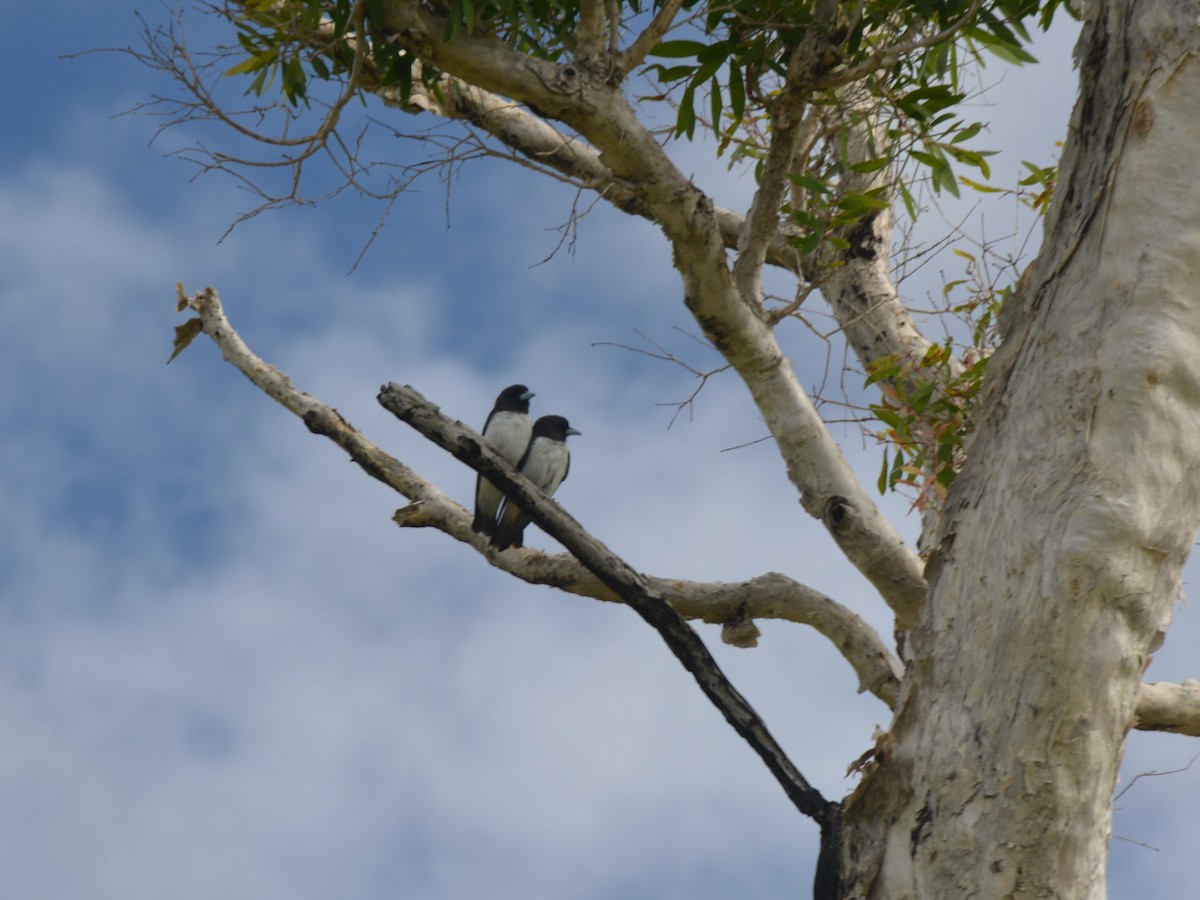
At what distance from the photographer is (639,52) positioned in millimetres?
4145

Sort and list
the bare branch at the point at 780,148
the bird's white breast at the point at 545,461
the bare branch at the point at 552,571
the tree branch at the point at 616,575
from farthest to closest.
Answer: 1. the bird's white breast at the point at 545,461
2. the bare branch at the point at 552,571
3. the bare branch at the point at 780,148
4. the tree branch at the point at 616,575

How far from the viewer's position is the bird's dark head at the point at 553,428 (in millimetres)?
7699

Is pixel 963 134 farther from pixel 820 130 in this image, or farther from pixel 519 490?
pixel 519 490

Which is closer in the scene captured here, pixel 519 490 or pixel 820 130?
pixel 519 490

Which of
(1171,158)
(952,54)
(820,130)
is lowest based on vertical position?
(1171,158)

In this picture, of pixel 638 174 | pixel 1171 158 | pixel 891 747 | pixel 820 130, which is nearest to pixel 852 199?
pixel 820 130

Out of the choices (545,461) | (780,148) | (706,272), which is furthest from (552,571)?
(545,461)

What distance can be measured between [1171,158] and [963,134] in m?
1.69

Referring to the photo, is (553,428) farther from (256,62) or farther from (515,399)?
(256,62)

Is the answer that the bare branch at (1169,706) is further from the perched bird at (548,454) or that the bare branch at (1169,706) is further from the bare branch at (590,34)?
the perched bird at (548,454)

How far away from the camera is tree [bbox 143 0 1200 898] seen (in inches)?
115

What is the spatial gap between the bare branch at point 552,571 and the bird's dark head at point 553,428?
255cm

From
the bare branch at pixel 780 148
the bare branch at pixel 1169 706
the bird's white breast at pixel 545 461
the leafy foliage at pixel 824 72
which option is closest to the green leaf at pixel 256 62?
the leafy foliage at pixel 824 72

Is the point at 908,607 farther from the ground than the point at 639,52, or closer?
closer
